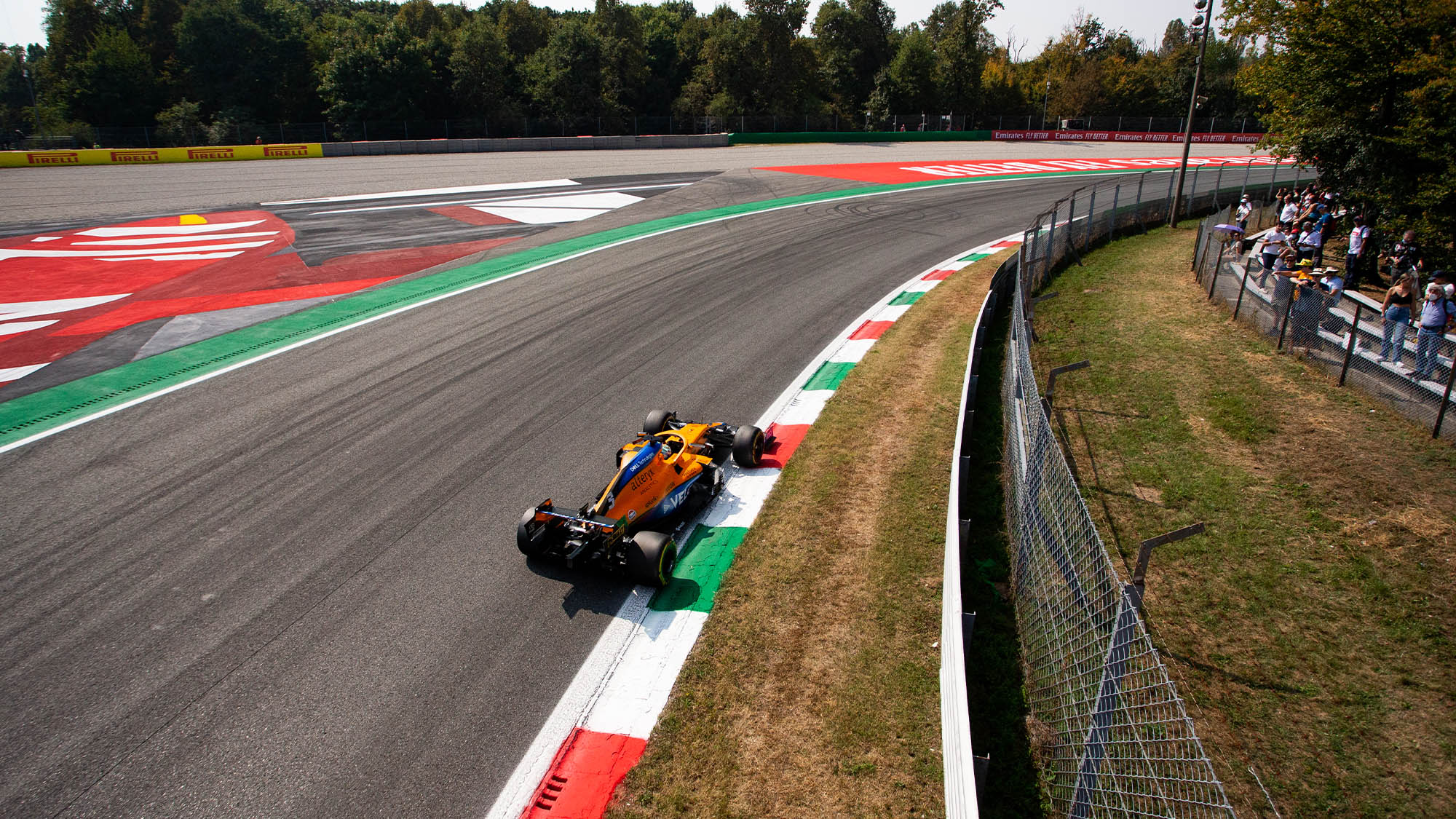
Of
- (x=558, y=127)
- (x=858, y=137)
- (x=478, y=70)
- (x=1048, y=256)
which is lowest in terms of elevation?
(x=1048, y=256)

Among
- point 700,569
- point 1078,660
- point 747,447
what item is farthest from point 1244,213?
point 700,569

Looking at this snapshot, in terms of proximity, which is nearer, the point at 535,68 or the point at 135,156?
the point at 135,156

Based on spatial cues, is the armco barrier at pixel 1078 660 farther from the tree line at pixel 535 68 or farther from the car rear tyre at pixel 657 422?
the tree line at pixel 535 68

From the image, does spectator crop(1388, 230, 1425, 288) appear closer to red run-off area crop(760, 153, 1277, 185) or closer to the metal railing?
red run-off area crop(760, 153, 1277, 185)

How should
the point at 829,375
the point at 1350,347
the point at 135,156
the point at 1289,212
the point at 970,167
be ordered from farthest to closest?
the point at 135,156
the point at 970,167
the point at 1289,212
the point at 829,375
the point at 1350,347

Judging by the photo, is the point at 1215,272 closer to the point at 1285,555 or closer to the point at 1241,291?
the point at 1241,291

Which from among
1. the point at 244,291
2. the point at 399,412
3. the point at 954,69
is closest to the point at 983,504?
the point at 399,412

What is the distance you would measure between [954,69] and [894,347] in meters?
70.0

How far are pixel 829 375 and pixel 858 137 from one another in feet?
156

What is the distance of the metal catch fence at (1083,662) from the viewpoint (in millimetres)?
4039

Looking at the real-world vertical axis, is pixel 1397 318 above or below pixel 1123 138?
below

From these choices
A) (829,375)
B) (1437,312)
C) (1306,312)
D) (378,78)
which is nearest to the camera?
(1437,312)

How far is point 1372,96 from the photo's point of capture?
18.6 m

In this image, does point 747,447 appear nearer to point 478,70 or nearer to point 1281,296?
point 1281,296
